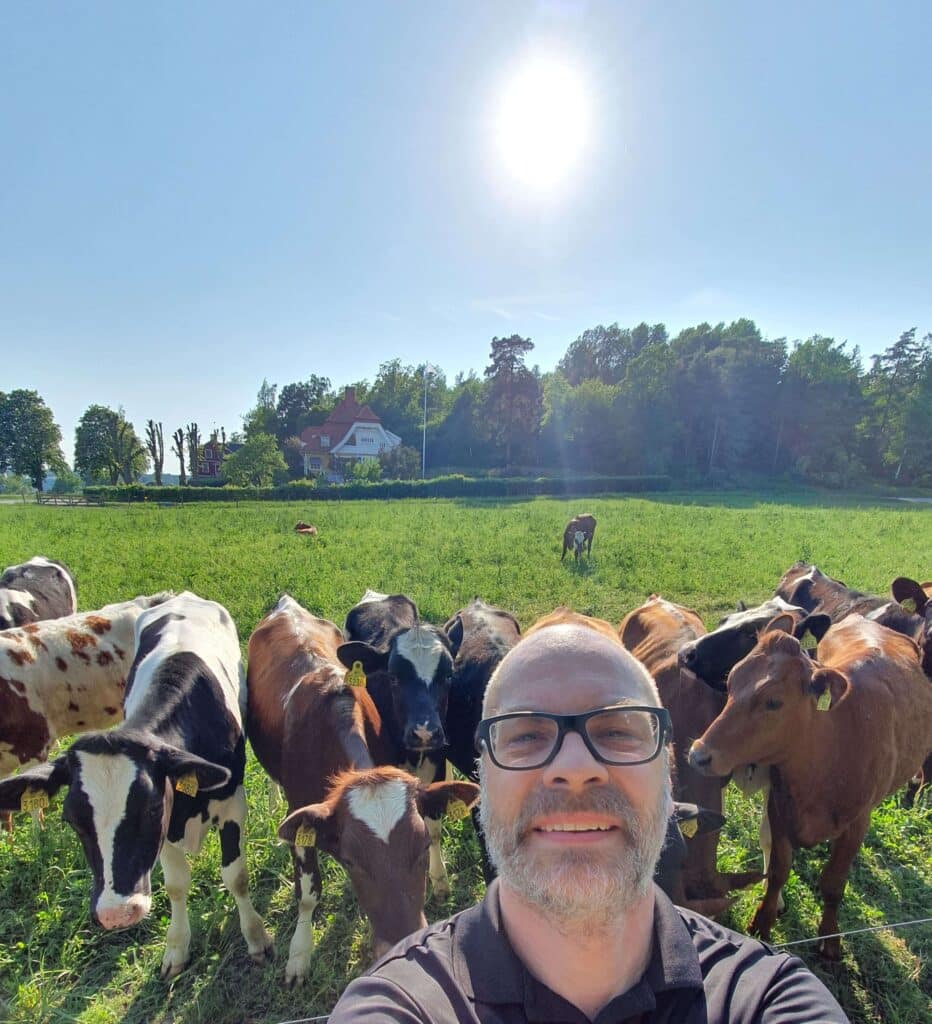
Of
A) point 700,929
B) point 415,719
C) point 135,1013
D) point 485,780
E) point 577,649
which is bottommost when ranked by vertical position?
point 135,1013

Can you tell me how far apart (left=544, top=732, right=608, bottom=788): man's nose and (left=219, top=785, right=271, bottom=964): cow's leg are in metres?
3.23

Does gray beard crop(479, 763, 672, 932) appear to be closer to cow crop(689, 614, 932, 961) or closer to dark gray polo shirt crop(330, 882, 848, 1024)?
dark gray polo shirt crop(330, 882, 848, 1024)

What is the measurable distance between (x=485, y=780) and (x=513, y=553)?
49.4 feet

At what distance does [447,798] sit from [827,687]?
2.40 meters

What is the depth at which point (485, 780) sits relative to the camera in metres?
1.85

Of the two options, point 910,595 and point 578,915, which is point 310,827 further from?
point 910,595

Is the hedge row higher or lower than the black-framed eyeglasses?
lower

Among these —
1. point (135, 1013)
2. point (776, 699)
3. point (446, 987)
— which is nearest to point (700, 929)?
point (446, 987)

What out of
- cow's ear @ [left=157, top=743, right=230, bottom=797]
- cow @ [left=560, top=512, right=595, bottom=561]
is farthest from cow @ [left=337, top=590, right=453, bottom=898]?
cow @ [left=560, top=512, right=595, bottom=561]

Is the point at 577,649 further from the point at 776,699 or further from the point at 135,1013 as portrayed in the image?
the point at 135,1013

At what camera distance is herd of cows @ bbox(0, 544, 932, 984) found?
3.02m

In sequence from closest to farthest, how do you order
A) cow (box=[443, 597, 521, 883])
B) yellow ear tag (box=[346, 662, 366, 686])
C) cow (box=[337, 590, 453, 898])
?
cow (box=[337, 590, 453, 898]), yellow ear tag (box=[346, 662, 366, 686]), cow (box=[443, 597, 521, 883])

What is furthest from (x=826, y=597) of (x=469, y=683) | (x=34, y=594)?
(x=34, y=594)

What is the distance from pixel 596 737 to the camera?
1747 mm
